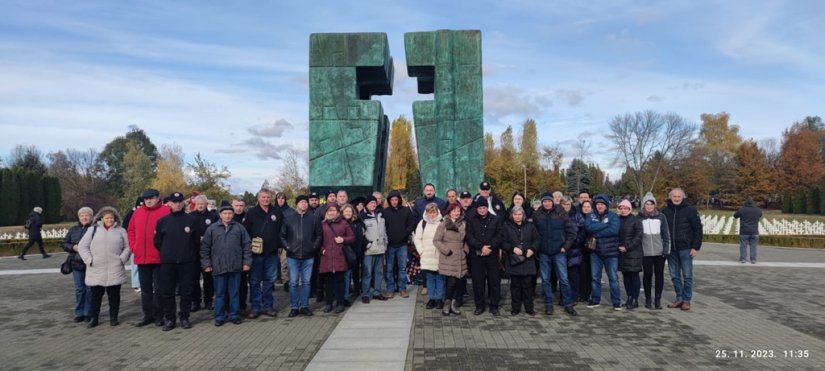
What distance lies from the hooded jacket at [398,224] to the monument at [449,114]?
2366 mm

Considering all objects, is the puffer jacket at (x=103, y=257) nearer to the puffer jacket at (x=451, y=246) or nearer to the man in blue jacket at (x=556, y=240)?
the puffer jacket at (x=451, y=246)

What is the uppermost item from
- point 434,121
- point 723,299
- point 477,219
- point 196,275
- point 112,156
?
point 112,156

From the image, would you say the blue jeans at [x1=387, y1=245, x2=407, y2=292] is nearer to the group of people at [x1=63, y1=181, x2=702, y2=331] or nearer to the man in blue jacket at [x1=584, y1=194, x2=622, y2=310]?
the group of people at [x1=63, y1=181, x2=702, y2=331]

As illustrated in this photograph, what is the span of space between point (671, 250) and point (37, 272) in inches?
499

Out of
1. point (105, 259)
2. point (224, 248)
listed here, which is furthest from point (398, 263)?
point (105, 259)

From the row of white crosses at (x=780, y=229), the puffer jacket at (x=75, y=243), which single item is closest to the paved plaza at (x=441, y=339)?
the puffer jacket at (x=75, y=243)

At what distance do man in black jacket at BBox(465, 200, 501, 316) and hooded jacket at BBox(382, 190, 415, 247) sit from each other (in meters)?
1.05

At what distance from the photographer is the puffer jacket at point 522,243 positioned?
6.58m

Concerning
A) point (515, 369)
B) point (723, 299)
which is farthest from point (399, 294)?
point (723, 299)

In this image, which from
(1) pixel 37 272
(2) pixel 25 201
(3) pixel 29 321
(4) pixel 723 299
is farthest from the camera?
(2) pixel 25 201

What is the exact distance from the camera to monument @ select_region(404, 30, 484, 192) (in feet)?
31.9

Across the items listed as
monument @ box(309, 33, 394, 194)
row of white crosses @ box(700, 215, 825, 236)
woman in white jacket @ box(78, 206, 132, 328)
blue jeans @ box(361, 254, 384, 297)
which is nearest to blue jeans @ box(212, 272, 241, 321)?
woman in white jacket @ box(78, 206, 132, 328)

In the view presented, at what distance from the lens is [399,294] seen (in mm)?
7746

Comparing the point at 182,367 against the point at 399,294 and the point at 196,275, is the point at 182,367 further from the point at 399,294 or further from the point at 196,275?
the point at 399,294
